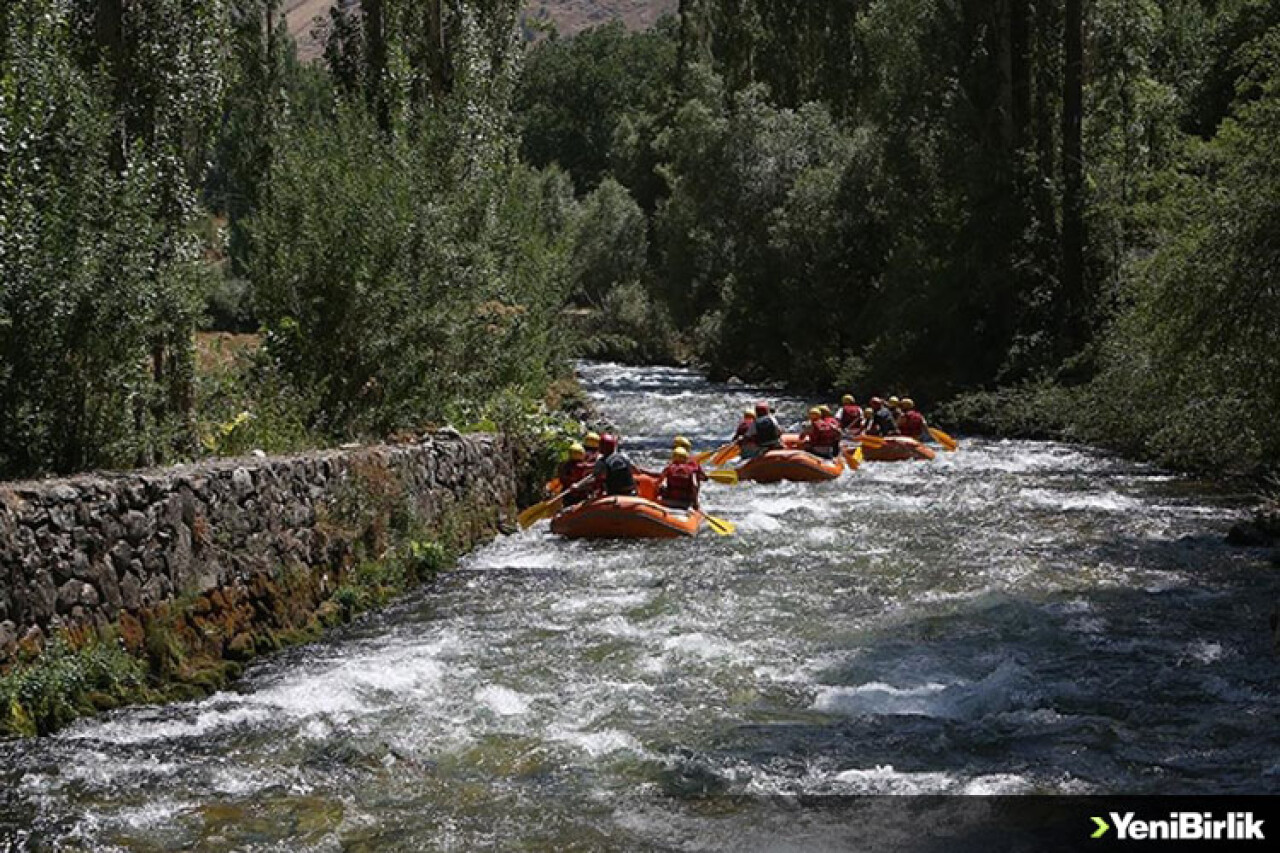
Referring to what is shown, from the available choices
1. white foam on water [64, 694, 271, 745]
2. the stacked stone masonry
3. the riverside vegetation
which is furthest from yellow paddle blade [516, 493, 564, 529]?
white foam on water [64, 694, 271, 745]

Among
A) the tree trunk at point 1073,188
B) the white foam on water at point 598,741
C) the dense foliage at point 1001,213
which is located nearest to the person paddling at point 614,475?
the dense foliage at point 1001,213

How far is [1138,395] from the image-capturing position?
17203 mm

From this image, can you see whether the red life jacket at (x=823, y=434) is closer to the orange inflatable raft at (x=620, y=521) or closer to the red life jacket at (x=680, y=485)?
the red life jacket at (x=680, y=485)

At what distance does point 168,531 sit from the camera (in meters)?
8.55

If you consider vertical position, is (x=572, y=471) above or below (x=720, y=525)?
above

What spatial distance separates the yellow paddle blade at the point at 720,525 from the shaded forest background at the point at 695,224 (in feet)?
10.4

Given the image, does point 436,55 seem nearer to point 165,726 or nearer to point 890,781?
point 165,726

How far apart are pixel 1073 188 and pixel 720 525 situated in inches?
583

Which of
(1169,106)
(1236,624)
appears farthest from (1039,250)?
(1236,624)

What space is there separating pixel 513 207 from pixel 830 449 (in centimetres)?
783

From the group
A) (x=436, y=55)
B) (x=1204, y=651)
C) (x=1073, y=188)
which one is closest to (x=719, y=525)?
(x=1204, y=651)

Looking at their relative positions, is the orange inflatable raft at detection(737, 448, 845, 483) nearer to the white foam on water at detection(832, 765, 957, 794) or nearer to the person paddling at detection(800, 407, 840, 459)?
the person paddling at detection(800, 407, 840, 459)

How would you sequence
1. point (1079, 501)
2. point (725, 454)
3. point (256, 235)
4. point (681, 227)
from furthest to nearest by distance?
point (681, 227) < point (725, 454) < point (1079, 501) < point (256, 235)

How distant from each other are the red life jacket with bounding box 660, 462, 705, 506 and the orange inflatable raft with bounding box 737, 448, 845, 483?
4139 millimetres
